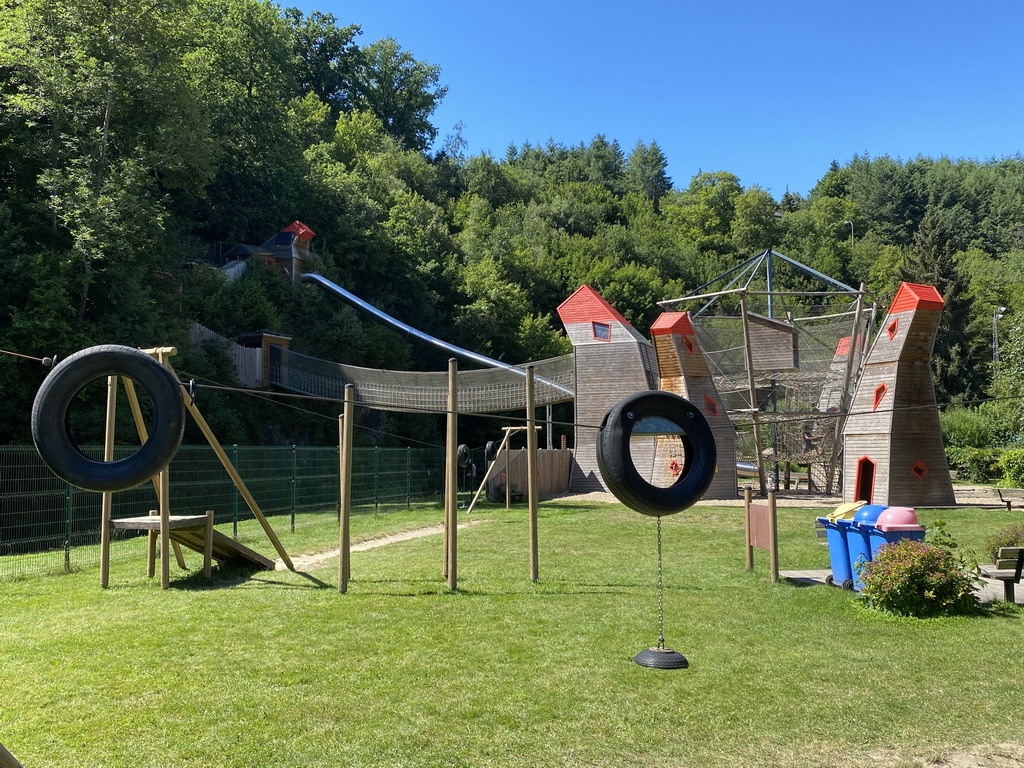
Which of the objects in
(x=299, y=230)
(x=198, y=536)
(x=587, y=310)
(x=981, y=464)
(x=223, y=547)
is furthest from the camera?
(x=299, y=230)

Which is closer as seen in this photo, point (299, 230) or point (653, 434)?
point (653, 434)

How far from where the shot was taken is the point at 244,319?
116 feet

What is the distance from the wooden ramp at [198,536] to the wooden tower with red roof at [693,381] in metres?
18.2

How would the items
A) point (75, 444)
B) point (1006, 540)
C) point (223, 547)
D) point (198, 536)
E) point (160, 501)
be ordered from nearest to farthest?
point (75, 444)
point (160, 501)
point (198, 536)
point (223, 547)
point (1006, 540)

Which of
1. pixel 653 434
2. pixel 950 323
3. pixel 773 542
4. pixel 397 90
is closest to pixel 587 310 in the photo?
pixel 773 542

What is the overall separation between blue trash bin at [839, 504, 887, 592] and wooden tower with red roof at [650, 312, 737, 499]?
56.3 feet

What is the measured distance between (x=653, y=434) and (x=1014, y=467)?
3143cm

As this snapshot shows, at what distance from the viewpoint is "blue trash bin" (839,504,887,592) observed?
10664 mm

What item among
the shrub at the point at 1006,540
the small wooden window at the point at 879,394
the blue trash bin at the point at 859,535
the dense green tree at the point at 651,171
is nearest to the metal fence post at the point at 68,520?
the blue trash bin at the point at 859,535

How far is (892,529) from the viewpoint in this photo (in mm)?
10234

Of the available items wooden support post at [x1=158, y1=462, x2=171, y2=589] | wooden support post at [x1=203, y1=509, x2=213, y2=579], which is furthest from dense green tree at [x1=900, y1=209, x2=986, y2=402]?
wooden support post at [x1=158, y1=462, x2=171, y2=589]

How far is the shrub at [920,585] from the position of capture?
9.43m

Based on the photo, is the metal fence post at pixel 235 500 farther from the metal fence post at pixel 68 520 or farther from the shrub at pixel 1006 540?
the shrub at pixel 1006 540

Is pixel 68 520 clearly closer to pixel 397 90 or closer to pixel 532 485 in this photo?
pixel 532 485
